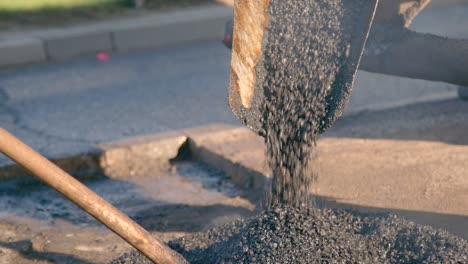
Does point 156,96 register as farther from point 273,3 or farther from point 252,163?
point 273,3

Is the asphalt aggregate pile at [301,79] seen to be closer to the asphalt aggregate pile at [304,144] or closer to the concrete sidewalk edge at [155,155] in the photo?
the asphalt aggregate pile at [304,144]

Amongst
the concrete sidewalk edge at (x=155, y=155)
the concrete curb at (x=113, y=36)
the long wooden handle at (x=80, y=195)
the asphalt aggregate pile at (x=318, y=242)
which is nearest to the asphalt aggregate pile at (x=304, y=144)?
the asphalt aggregate pile at (x=318, y=242)

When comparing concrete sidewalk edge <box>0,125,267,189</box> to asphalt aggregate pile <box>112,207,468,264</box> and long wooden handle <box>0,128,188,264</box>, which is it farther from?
long wooden handle <box>0,128,188,264</box>

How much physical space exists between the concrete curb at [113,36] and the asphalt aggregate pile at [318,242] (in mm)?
4346

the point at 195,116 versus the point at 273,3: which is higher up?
the point at 273,3

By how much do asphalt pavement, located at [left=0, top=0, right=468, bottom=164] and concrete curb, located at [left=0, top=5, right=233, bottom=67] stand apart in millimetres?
136

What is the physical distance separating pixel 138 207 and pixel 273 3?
1310 mm

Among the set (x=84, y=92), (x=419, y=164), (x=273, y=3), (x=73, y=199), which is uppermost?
(x=273, y=3)

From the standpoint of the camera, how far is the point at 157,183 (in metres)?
4.76

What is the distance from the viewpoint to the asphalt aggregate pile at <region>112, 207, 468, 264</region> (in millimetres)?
3240

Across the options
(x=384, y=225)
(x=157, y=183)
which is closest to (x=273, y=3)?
(x=384, y=225)

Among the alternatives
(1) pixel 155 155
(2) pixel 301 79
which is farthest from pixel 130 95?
(2) pixel 301 79

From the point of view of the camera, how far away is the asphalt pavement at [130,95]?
216 inches

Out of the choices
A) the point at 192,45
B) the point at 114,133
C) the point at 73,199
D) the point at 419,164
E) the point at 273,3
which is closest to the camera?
the point at 73,199
